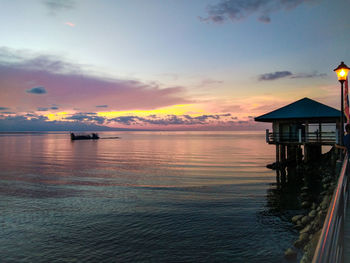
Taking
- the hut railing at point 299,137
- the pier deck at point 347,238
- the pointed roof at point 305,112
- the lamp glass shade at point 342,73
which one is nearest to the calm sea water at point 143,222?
the pier deck at point 347,238

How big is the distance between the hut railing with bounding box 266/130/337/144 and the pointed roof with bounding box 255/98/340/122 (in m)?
1.53

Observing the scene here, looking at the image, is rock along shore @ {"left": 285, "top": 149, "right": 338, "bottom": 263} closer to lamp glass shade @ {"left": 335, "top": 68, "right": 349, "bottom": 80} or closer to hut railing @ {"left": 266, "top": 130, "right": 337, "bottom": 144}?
hut railing @ {"left": 266, "top": 130, "right": 337, "bottom": 144}

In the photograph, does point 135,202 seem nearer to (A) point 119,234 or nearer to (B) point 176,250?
(A) point 119,234

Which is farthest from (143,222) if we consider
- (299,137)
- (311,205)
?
(299,137)

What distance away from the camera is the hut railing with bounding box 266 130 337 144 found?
2605cm

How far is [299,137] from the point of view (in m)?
26.3

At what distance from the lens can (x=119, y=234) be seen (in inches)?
449

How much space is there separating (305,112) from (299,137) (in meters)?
2.64

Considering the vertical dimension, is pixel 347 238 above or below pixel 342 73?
below

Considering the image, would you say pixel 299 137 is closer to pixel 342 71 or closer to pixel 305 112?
pixel 305 112

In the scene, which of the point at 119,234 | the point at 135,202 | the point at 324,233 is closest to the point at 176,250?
the point at 119,234

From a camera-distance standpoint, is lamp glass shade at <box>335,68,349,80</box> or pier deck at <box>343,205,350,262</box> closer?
pier deck at <box>343,205,350,262</box>

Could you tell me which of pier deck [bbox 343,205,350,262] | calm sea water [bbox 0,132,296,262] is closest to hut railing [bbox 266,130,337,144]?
calm sea water [bbox 0,132,296,262]

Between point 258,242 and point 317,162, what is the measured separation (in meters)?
21.6
